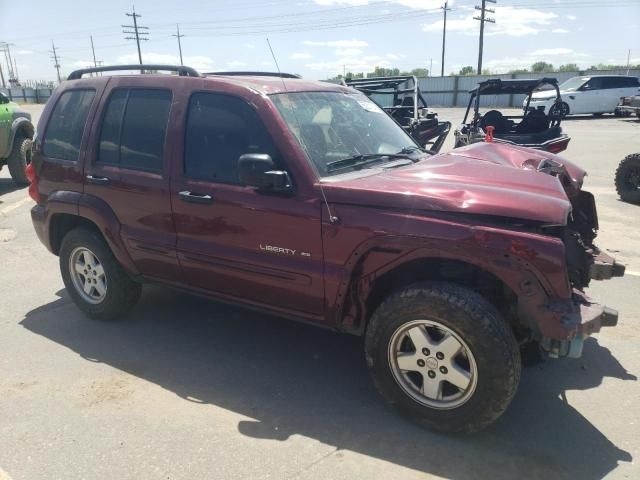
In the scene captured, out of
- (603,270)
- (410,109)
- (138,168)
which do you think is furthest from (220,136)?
(410,109)

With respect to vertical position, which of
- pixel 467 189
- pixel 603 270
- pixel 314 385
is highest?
pixel 467 189

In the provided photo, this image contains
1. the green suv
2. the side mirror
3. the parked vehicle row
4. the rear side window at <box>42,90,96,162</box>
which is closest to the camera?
the side mirror

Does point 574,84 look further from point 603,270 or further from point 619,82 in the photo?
point 603,270

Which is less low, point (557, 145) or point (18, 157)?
point (557, 145)

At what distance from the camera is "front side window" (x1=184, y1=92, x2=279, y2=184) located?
133 inches

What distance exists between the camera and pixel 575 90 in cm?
2539

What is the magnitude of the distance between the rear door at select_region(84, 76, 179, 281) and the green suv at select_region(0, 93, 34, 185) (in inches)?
292

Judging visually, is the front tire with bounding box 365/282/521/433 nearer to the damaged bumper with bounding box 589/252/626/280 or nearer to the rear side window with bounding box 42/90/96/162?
the damaged bumper with bounding box 589/252/626/280

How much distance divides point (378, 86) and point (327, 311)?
827 cm

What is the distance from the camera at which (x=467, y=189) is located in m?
2.88

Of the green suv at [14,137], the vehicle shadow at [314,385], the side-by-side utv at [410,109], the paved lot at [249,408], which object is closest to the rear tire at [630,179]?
the side-by-side utv at [410,109]

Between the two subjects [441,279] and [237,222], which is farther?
[237,222]

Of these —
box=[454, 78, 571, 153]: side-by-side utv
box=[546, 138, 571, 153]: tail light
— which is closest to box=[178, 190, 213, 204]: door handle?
box=[454, 78, 571, 153]: side-by-side utv

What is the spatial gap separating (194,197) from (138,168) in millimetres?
632
